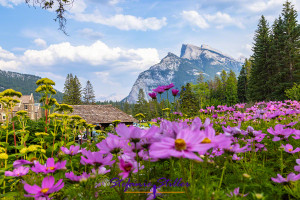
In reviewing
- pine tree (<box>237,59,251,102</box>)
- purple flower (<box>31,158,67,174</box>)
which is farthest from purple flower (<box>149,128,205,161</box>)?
pine tree (<box>237,59,251,102</box>)

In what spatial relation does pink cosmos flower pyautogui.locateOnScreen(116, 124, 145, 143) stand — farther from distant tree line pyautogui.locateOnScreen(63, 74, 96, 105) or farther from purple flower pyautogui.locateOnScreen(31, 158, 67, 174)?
distant tree line pyautogui.locateOnScreen(63, 74, 96, 105)

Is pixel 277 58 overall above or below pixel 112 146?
above

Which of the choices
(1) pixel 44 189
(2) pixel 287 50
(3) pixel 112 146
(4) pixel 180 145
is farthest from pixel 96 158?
(2) pixel 287 50

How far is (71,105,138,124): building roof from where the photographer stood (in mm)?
24148

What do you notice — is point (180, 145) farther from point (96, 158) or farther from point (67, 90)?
point (67, 90)

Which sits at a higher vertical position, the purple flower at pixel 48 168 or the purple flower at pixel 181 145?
the purple flower at pixel 181 145

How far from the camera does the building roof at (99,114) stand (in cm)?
2415

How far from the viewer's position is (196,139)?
2.03ft

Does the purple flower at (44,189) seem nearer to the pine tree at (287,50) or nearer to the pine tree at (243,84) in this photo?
the pine tree at (287,50)

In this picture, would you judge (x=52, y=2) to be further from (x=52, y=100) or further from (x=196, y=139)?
(x=196, y=139)

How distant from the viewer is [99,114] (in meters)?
25.6

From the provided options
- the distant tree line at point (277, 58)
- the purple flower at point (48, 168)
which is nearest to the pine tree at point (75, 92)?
the distant tree line at point (277, 58)

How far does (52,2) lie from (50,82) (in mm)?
4566

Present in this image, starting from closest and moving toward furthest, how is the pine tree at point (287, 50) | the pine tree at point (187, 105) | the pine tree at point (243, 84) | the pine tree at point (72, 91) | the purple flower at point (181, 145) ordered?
the purple flower at point (181, 145) < the pine tree at point (187, 105) < the pine tree at point (287, 50) < the pine tree at point (243, 84) < the pine tree at point (72, 91)
